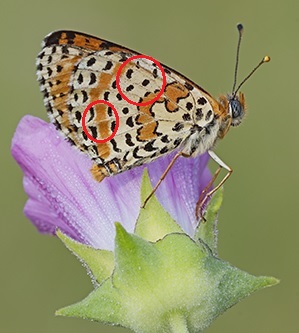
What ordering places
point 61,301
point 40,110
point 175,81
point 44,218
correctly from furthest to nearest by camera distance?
point 40,110 < point 61,301 < point 44,218 < point 175,81

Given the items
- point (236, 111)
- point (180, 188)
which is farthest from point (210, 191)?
point (236, 111)

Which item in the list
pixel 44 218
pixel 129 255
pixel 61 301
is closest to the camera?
pixel 129 255

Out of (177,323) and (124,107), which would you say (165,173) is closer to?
(124,107)

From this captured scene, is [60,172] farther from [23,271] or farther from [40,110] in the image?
[40,110]

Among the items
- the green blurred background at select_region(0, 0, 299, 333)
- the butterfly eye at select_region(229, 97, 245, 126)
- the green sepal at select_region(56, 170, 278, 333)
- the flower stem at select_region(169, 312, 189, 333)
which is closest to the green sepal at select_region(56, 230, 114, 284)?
the green sepal at select_region(56, 170, 278, 333)

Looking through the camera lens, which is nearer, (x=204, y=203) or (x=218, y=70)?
(x=204, y=203)

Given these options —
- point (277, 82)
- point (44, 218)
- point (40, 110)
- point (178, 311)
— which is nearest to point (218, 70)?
point (277, 82)

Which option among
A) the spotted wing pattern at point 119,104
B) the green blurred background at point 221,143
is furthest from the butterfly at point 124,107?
the green blurred background at point 221,143

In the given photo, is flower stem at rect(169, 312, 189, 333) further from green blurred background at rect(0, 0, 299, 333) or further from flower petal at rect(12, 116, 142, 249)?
green blurred background at rect(0, 0, 299, 333)

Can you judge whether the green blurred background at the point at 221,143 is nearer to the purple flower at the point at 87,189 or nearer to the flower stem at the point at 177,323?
the purple flower at the point at 87,189
